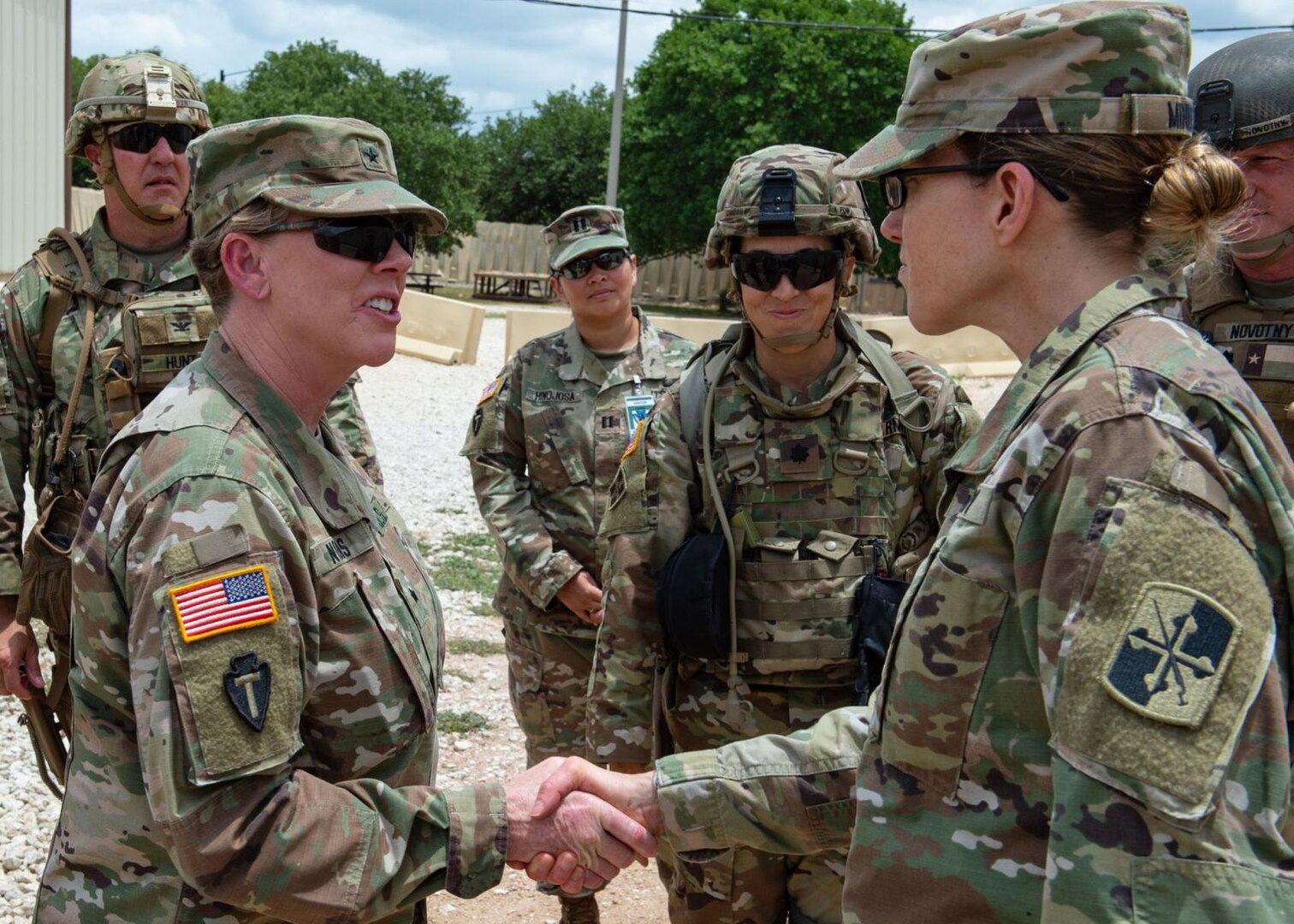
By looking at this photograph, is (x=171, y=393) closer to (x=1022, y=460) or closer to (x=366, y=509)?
(x=366, y=509)

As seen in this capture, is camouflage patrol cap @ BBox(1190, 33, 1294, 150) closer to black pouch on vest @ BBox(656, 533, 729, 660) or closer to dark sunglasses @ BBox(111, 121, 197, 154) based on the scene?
black pouch on vest @ BBox(656, 533, 729, 660)

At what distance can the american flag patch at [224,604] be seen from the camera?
6.48ft

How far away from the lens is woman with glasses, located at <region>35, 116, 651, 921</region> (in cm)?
201

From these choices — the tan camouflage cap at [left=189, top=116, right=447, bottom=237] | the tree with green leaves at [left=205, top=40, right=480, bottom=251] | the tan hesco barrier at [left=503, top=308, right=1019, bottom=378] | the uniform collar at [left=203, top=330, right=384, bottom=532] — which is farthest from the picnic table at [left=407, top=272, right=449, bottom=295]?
the uniform collar at [left=203, top=330, right=384, bottom=532]

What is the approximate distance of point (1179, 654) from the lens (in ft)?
4.63

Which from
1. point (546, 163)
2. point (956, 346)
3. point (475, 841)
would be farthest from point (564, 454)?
point (546, 163)

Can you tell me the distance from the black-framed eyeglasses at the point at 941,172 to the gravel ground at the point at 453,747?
360 centimetres

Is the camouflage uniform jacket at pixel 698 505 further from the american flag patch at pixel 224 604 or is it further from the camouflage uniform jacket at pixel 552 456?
the american flag patch at pixel 224 604

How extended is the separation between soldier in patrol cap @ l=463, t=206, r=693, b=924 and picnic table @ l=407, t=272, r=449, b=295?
30297mm

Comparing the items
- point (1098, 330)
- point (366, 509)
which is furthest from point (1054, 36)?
point (366, 509)

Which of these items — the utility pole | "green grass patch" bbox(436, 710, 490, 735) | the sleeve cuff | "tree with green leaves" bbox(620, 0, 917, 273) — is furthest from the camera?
"tree with green leaves" bbox(620, 0, 917, 273)

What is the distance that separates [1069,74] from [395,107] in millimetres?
38638

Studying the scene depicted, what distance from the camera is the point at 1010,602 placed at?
1.67 metres

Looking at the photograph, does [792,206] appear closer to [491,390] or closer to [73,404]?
[491,390]
